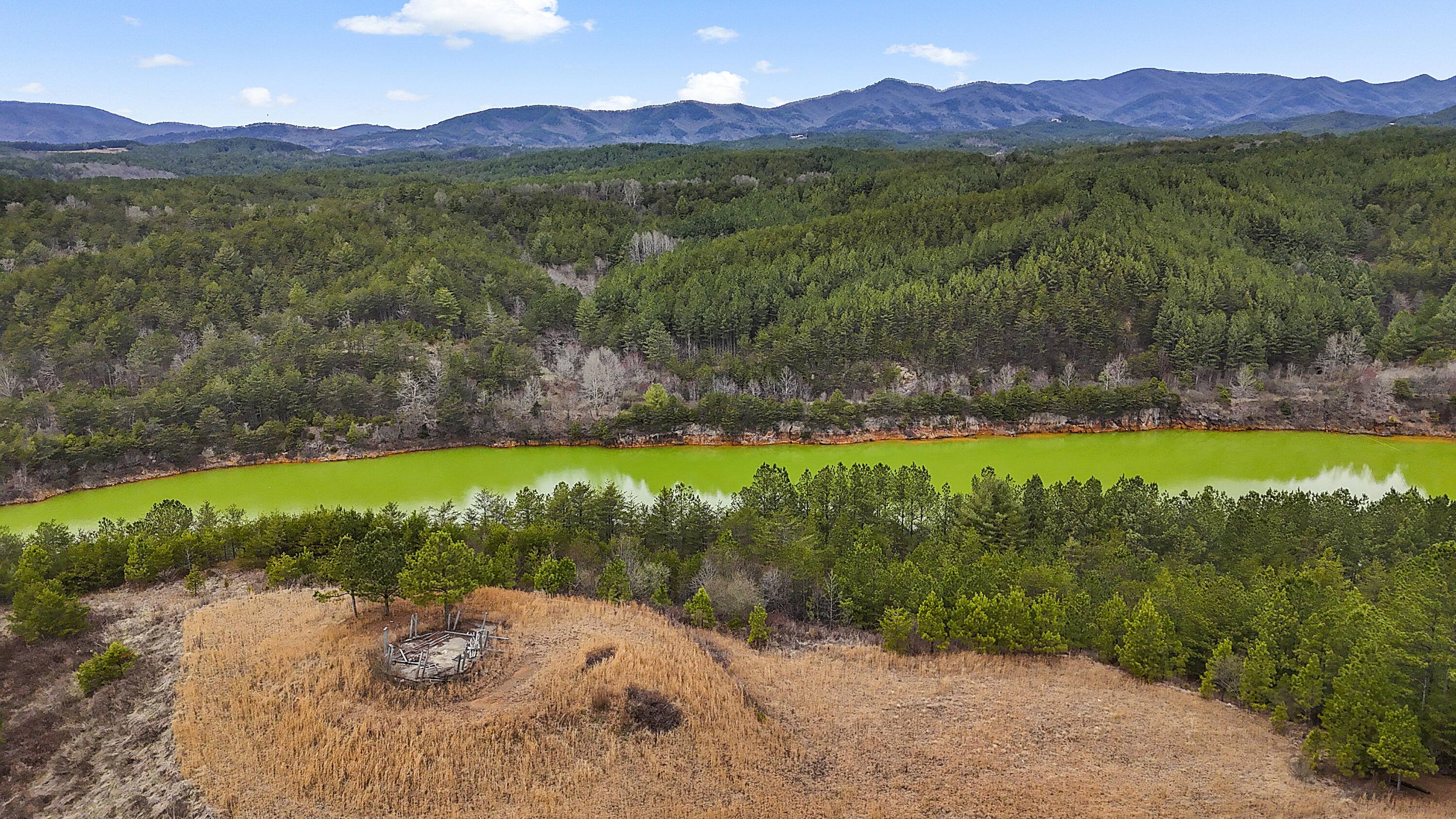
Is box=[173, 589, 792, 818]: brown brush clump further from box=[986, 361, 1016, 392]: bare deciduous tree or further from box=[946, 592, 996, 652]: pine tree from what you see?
box=[986, 361, 1016, 392]: bare deciduous tree

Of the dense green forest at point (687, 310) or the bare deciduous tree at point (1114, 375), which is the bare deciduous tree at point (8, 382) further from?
the bare deciduous tree at point (1114, 375)

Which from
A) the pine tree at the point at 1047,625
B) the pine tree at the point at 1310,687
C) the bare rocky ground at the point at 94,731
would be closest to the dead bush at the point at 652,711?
the bare rocky ground at the point at 94,731

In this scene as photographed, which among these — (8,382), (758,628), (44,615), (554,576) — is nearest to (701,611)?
(758,628)

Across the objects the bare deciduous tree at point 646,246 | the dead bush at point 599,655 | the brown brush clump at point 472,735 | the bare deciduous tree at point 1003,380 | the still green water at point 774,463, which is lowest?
the still green water at point 774,463

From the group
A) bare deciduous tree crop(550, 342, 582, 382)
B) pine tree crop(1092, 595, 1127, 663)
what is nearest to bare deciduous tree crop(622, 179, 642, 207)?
bare deciduous tree crop(550, 342, 582, 382)

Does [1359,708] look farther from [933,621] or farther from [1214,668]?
[933,621]

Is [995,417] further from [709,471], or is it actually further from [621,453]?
[621,453]
